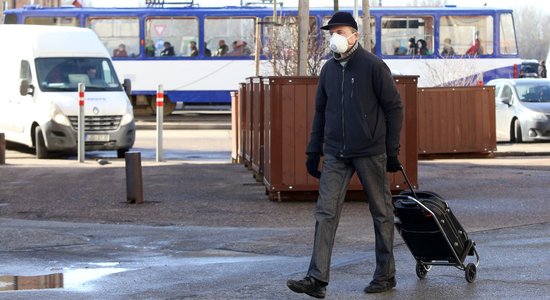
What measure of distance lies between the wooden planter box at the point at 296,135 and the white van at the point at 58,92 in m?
10.3

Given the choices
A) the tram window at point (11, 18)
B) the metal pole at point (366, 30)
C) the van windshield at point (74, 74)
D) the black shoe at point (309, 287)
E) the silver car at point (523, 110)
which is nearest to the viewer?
the black shoe at point (309, 287)

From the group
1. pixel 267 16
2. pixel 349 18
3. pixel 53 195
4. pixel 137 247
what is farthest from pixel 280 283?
pixel 267 16

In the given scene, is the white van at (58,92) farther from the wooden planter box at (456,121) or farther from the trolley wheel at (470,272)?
the trolley wheel at (470,272)

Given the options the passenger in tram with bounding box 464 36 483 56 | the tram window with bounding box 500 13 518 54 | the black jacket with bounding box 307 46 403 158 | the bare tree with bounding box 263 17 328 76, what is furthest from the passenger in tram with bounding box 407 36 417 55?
the black jacket with bounding box 307 46 403 158

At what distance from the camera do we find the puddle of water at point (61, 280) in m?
8.95

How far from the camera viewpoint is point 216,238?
39.1 feet

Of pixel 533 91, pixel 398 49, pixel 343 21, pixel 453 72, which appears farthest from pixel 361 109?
pixel 398 49

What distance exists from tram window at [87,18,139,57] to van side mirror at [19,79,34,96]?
1626 centimetres

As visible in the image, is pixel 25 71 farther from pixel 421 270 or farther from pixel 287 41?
pixel 421 270

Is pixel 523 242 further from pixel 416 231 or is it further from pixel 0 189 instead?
pixel 0 189

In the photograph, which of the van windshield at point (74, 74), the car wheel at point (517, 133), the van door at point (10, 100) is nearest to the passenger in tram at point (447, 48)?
the car wheel at point (517, 133)

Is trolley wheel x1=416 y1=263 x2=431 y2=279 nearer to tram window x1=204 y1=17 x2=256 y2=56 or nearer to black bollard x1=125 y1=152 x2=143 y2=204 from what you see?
black bollard x1=125 y1=152 x2=143 y2=204

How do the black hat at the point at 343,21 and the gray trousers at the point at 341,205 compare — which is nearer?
the gray trousers at the point at 341,205

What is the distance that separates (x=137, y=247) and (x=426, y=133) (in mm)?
12786
